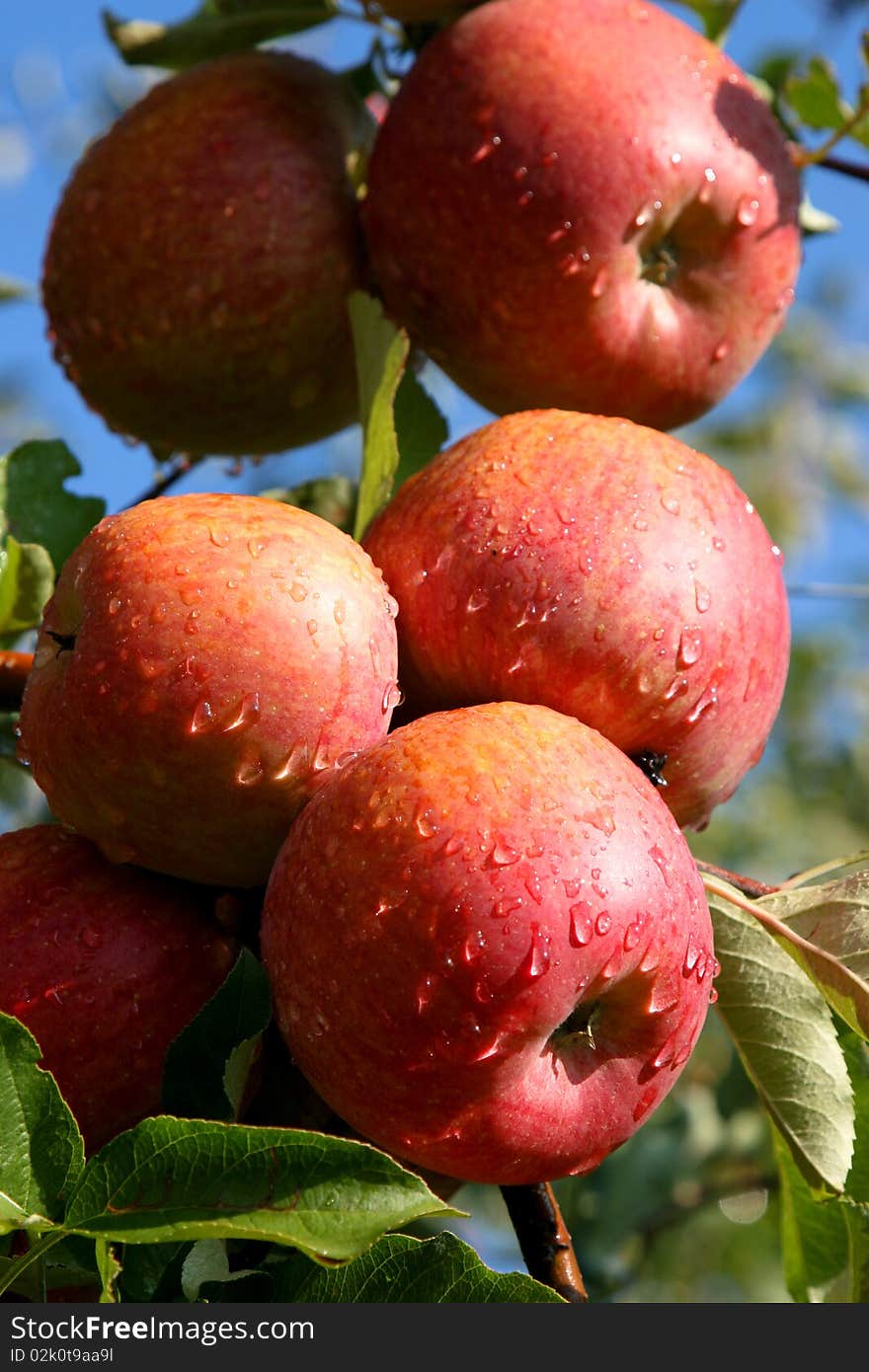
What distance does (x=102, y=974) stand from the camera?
3.73 feet

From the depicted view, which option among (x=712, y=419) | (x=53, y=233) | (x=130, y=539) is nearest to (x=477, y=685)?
(x=130, y=539)

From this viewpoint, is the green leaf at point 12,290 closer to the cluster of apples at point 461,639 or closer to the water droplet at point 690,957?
the cluster of apples at point 461,639

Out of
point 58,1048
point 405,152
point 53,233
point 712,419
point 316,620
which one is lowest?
point 712,419

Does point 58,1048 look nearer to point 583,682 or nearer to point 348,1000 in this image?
point 348,1000

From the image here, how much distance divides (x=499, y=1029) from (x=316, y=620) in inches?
13.0

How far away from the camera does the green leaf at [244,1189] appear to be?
875 mm

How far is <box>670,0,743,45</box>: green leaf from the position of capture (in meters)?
1.87

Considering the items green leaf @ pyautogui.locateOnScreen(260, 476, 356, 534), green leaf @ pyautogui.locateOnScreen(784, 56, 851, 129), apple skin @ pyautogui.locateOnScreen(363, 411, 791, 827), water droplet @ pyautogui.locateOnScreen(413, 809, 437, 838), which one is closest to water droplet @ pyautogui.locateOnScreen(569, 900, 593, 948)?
water droplet @ pyautogui.locateOnScreen(413, 809, 437, 838)

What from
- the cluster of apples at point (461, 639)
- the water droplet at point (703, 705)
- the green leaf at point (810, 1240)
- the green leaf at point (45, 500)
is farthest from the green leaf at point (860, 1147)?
the green leaf at point (45, 500)

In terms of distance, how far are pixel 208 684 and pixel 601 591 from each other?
306 mm

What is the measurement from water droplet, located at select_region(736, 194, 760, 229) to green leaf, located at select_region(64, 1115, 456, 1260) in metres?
1.06

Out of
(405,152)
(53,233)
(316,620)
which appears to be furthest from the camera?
(53,233)

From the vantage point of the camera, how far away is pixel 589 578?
1.14 metres

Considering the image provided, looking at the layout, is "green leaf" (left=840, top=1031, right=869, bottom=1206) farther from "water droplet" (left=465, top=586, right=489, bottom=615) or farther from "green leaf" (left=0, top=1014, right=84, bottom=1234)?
"green leaf" (left=0, top=1014, right=84, bottom=1234)
